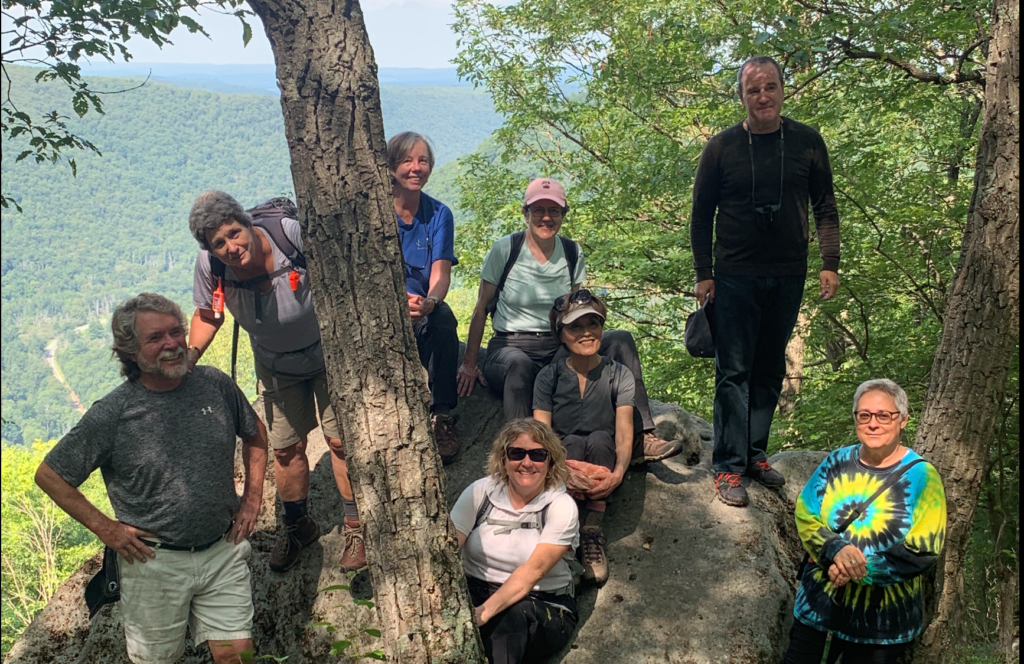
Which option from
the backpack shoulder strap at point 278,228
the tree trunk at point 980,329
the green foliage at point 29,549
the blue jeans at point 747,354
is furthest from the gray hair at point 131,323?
the green foliage at point 29,549

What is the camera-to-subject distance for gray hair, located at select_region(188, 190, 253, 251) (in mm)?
3666

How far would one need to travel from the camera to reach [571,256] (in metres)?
4.99

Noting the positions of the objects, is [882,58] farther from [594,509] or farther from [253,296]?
[253,296]

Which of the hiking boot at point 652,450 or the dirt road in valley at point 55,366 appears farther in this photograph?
the dirt road in valley at point 55,366

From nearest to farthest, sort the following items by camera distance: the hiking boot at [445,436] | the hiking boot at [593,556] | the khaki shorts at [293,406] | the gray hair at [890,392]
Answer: the gray hair at [890,392] → the hiking boot at [593,556] → the khaki shorts at [293,406] → the hiking boot at [445,436]

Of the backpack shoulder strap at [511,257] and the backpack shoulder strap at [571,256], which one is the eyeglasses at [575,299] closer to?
the backpack shoulder strap at [571,256]

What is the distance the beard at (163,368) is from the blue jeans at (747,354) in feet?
9.56

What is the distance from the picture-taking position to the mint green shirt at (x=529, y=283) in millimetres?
4914

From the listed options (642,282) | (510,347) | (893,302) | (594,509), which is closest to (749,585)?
(594,509)

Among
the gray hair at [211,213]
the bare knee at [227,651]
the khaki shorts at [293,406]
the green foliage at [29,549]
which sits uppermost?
the gray hair at [211,213]

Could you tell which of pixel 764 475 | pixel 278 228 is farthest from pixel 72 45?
pixel 764 475

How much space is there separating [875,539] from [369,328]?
93.5 inches

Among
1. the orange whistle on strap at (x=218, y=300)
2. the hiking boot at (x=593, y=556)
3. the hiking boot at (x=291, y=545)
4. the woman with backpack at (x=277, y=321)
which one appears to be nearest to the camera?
the woman with backpack at (x=277, y=321)

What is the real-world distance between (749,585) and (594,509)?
0.94 m
